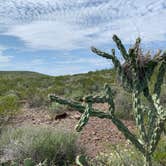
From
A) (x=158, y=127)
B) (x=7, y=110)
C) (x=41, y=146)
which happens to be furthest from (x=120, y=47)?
(x=7, y=110)

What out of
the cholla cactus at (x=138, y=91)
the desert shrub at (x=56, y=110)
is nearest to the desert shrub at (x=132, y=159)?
the cholla cactus at (x=138, y=91)

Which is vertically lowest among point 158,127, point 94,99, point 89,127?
point 89,127

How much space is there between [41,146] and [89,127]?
290cm

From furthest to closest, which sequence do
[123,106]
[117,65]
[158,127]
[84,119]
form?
1. [123,106]
2. [117,65]
3. [158,127]
4. [84,119]

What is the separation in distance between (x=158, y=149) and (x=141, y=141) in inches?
113

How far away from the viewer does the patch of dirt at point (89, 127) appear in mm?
7948

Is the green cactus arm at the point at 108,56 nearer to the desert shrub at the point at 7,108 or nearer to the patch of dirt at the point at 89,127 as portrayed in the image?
the patch of dirt at the point at 89,127

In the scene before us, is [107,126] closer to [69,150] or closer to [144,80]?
[69,150]

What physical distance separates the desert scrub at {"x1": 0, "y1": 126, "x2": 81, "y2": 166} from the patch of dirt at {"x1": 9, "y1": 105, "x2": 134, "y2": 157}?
443 mm

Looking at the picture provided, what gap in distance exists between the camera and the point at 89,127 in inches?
374

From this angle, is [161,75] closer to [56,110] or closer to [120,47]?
[120,47]

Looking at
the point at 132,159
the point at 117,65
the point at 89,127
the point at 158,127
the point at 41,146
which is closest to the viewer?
the point at 158,127

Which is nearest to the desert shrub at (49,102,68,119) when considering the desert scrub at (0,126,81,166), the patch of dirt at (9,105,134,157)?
the patch of dirt at (9,105,134,157)

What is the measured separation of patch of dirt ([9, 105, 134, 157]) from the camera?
7.95 m
